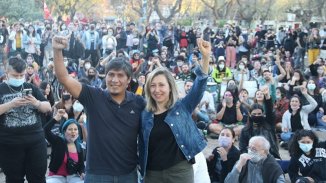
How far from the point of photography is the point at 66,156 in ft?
19.8

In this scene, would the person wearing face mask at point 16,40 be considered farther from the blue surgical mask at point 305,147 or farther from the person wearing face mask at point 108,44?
the blue surgical mask at point 305,147

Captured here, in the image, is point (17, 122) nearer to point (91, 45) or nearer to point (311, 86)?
point (311, 86)

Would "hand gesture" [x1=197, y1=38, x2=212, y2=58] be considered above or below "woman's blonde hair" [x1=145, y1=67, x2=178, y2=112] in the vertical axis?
above

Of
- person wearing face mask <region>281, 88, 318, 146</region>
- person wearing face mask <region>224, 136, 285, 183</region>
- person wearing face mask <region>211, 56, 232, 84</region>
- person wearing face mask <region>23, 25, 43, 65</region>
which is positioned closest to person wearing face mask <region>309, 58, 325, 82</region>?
person wearing face mask <region>211, 56, 232, 84</region>

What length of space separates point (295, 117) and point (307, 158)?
9.11 feet

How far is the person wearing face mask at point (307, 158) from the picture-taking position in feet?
20.7

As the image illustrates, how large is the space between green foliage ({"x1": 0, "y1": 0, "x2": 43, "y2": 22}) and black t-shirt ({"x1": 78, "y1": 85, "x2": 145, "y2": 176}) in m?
33.2

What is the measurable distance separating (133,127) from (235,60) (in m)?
17.0

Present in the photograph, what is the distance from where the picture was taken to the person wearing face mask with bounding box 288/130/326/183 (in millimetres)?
6324

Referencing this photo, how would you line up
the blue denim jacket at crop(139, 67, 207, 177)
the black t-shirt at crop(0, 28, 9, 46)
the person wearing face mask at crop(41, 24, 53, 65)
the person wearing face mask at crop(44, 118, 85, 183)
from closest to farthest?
the blue denim jacket at crop(139, 67, 207, 177) < the person wearing face mask at crop(44, 118, 85, 183) < the black t-shirt at crop(0, 28, 9, 46) < the person wearing face mask at crop(41, 24, 53, 65)

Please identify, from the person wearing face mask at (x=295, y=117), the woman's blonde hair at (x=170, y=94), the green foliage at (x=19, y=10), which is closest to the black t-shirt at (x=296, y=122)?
the person wearing face mask at (x=295, y=117)

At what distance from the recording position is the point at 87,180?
3566 mm

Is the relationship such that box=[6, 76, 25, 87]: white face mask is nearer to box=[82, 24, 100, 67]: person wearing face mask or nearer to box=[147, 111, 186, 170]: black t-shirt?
box=[147, 111, 186, 170]: black t-shirt

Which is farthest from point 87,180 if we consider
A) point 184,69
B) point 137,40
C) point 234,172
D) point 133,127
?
point 137,40
